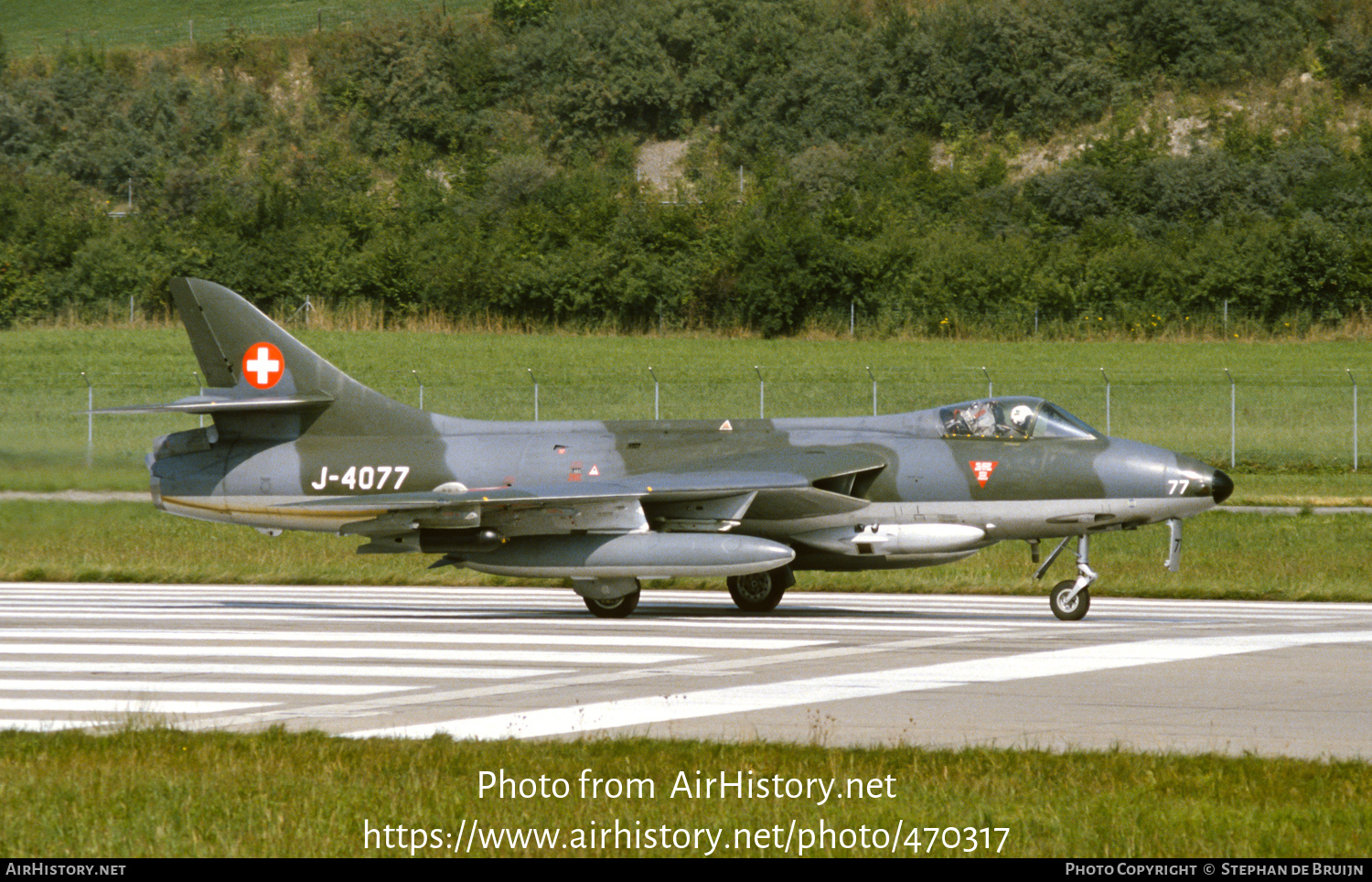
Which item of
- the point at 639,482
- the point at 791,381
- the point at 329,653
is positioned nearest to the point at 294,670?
the point at 329,653

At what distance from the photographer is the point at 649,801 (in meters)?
8.09

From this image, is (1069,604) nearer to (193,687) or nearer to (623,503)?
(623,503)

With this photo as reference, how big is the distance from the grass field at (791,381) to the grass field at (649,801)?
26.9 m

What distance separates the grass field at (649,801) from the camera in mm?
7340

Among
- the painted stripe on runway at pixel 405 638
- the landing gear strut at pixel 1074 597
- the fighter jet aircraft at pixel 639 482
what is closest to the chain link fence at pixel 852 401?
the fighter jet aircraft at pixel 639 482

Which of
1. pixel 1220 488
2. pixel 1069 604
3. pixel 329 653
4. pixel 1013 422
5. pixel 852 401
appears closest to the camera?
pixel 329 653

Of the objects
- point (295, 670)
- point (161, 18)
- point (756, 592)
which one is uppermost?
point (161, 18)

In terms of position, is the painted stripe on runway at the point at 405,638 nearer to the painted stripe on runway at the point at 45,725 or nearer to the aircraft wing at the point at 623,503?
the aircraft wing at the point at 623,503

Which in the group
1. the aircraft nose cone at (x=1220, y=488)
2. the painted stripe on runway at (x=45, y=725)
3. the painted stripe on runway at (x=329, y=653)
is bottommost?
the painted stripe on runway at (x=329, y=653)

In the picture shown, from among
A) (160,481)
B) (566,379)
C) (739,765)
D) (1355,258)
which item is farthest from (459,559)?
(1355,258)

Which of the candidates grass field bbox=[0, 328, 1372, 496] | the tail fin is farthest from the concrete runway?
grass field bbox=[0, 328, 1372, 496]

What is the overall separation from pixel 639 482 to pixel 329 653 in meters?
4.73

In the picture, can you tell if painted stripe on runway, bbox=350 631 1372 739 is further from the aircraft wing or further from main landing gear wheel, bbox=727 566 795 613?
main landing gear wheel, bbox=727 566 795 613
